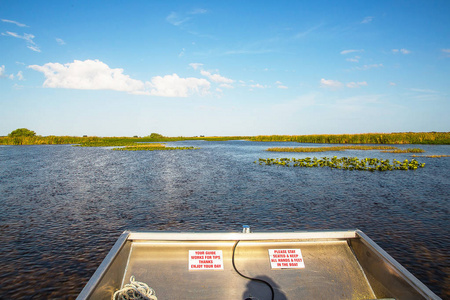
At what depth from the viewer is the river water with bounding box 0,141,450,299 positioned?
6.41 metres

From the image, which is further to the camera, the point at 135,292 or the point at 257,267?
the point at 257,267

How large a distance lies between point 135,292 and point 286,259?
2.42 meters

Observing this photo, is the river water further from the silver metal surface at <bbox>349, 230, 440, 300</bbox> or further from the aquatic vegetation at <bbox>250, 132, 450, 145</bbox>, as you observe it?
the aquatic vegetation at <bbox>250, 132, 450, 145</bbox>

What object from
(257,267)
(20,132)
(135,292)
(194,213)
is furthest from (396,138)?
(20,132)

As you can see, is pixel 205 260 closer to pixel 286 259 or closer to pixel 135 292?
pixel 135 292

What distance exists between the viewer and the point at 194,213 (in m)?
10.8

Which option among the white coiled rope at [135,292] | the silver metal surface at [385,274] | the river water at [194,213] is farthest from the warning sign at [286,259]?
the river water at [194,213]

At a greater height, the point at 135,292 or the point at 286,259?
the point at 286,259

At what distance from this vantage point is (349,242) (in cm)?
489

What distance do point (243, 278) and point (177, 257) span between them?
1124 mm

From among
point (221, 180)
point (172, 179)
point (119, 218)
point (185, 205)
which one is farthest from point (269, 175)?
point (119, 218)

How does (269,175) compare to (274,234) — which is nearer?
(274,234)

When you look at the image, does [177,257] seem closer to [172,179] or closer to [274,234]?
[274,234]

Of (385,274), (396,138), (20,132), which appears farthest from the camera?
(20,132)
